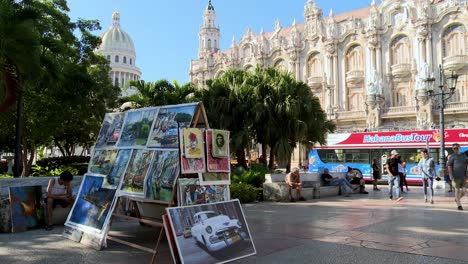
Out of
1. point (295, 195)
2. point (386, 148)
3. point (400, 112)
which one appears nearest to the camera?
point (295, 195)

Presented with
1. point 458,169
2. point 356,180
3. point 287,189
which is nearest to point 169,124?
point 287,189

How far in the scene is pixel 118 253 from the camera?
596 cm

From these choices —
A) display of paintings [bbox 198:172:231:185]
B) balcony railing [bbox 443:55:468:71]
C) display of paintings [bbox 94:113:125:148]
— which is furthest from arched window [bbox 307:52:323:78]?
display of paintings [bbox 198:172:231:185]

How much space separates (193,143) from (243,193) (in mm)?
6757

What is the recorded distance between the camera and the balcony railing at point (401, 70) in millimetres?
44250

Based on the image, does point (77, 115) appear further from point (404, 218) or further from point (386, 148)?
point (386, 148)

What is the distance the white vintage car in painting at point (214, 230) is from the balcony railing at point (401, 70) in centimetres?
4411

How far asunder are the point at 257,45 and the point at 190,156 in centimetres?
5613

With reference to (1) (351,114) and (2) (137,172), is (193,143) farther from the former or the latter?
(1) (351,114)

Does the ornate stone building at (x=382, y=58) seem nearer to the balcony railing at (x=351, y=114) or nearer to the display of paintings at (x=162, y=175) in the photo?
the balcony railing at (x=351, y=114)

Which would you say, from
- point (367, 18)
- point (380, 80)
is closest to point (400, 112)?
point (380, 80)

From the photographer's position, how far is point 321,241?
650 centimetres

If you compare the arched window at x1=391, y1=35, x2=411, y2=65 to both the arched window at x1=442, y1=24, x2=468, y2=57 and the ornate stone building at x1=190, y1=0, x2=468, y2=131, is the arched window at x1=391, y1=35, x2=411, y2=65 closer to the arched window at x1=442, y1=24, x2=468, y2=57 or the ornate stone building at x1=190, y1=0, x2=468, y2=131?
the ornate stone building at x1=190, y1=0, x2=468, y2=131

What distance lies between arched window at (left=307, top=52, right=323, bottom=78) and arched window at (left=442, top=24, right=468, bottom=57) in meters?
15.4
